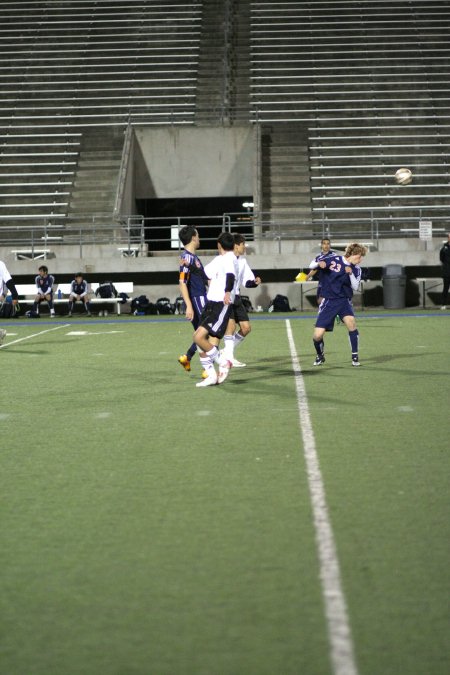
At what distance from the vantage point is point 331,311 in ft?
40.6

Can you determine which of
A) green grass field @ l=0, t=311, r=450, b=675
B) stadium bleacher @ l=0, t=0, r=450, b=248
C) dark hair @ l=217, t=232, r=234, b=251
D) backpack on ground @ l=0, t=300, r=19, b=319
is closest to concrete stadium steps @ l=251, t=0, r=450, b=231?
stadium bleacher @ l=0, t=0, r=450, b=248

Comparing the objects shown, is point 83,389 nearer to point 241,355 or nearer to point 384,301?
point 241,355

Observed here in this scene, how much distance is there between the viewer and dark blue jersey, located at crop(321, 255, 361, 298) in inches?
486

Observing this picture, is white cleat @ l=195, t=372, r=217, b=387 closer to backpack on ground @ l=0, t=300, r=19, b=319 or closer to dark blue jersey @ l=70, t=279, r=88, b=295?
dark blue jersey @ l=70, t=279, r=88, b=295

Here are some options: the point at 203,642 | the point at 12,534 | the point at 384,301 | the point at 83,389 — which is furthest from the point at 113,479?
the point at 384,301

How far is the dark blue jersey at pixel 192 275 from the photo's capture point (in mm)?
11531

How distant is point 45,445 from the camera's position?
24.8 ft

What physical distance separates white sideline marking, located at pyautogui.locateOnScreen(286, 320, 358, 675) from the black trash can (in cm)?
2072

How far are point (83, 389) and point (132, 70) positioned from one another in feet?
102

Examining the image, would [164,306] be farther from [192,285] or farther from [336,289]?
[192,285]

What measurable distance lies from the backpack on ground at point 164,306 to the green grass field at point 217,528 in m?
16.3

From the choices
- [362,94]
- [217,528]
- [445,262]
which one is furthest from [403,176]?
[217,528]

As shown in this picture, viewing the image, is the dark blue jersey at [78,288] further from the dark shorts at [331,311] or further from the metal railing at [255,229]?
the dark shorts at [331,311]

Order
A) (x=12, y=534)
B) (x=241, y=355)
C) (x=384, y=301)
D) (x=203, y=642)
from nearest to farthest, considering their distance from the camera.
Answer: (x=203, y=642) < (x=12, y=534) < (x=241, y=355) < (x=384, y=301)
